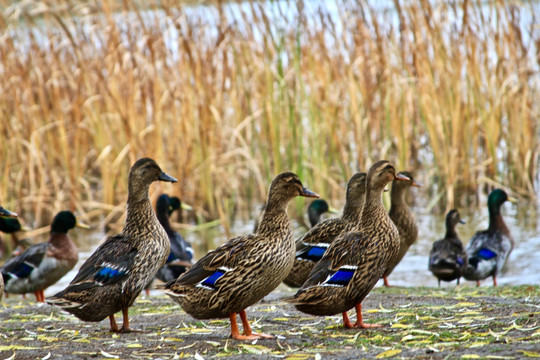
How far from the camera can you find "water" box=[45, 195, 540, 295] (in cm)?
823

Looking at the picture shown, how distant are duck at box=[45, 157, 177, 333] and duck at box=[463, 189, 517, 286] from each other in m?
3.69

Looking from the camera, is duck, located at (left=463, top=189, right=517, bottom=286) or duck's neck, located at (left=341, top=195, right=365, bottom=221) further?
duck, located at (left=463, top=189, right=517, bottom=286)

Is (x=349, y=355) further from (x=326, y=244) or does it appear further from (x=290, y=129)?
(x=290, y=129)

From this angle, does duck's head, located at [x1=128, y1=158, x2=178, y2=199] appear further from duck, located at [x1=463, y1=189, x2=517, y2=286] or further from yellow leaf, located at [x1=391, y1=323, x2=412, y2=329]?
duck, located at [x1=463, y1=189, x2=517, y2=286]

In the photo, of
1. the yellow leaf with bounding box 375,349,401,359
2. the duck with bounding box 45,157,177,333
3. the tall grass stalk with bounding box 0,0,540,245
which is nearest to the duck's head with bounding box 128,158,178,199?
the duck with bounding box 45,157,177,333

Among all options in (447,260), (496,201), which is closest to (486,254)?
(447,260)

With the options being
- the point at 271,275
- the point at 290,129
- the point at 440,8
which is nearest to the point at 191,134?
the point at 290,129

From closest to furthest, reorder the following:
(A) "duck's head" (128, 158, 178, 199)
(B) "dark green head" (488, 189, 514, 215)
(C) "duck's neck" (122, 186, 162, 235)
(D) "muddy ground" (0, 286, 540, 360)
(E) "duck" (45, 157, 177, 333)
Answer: (D) "muddy ground" (0, 286, 540, 360) < (E) "duck" (45, 157, 177, 333) < (C) "duck's neck" (122, 186, 162, 235) < (A) "duck's head" (128, 158, 178, 199) < (B) "dark green head" (488, 189, 514, 215)

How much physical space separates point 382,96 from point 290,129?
4.97ft

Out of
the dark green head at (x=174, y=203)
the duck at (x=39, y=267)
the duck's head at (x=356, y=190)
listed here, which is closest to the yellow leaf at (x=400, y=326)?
the duck's head at (x=356, y=190)

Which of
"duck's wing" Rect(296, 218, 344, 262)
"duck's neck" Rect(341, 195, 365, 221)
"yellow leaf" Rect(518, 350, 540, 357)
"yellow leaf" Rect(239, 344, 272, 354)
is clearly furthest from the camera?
"duck's neck" Rect(341, 195, 365, 221)

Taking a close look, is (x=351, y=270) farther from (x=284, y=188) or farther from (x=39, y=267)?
(x=39, y=267)

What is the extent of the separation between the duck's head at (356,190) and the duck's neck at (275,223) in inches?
57.6

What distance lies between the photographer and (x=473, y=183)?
33.6 ft
